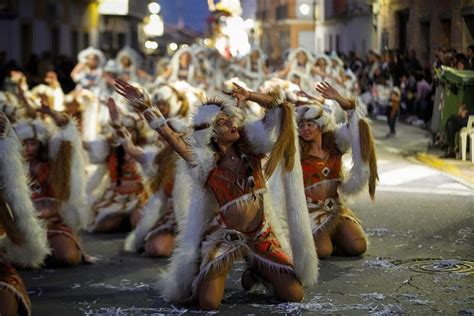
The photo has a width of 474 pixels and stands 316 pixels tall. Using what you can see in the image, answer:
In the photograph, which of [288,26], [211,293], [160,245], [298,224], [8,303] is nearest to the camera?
[8,303]

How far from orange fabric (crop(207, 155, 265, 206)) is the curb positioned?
23.4ft

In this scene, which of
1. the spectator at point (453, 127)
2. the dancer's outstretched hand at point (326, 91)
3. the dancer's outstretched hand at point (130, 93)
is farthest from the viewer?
the spectator at point (453, 127)

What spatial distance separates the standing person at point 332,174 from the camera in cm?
1015

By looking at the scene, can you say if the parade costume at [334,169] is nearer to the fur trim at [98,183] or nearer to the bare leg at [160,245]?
the bare leg at [160,245]

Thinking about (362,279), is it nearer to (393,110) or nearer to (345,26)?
(393,110)

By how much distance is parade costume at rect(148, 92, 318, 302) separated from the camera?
8336 mm

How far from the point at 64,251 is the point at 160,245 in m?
0.92

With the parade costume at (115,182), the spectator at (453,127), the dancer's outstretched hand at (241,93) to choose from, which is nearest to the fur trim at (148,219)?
the parade costume at (115,182)

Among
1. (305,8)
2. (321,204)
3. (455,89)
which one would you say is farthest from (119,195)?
(305,8)

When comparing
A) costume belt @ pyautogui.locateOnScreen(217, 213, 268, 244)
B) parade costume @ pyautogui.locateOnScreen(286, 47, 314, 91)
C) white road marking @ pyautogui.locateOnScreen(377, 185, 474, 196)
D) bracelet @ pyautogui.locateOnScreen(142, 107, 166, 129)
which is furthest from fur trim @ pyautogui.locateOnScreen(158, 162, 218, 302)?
parade costume @ pyautogui.locateOnScreen(286, 47, 314, 91)

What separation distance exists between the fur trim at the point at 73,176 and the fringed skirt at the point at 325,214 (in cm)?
199

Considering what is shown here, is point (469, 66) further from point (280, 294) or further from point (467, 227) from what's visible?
point (280, 294)

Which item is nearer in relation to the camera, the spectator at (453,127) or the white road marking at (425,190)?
the white road marking at (425,190)

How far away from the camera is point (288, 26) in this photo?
84.6 m
